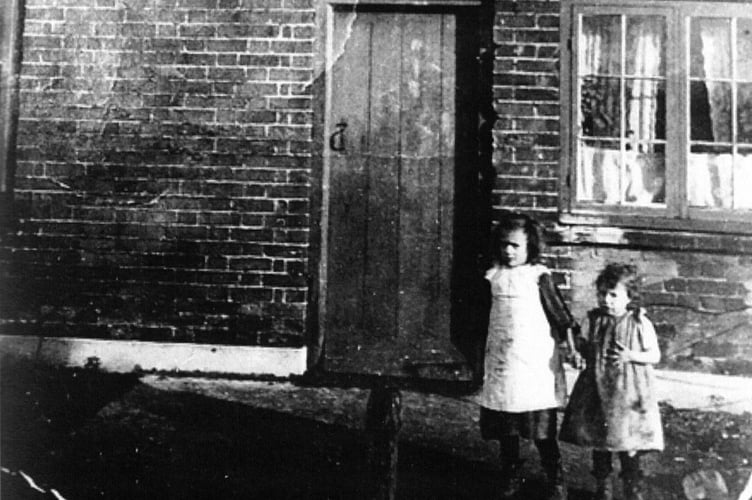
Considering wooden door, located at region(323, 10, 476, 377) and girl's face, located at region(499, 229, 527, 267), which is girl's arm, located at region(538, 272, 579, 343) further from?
wooden door, located at region(323, 10, 476, 377)

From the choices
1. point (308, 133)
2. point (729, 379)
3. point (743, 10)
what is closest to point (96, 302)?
point (308, 133)

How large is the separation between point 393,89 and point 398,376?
2.06 metres

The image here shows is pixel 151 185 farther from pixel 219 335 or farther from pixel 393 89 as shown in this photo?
pixel 393 89

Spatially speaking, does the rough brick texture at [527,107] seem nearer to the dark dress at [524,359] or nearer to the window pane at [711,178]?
the window pane at [711,178]

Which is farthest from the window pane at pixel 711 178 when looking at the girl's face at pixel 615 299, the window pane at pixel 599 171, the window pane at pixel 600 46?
the girl's face at pixel 615 299

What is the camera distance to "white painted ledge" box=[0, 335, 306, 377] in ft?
14.7

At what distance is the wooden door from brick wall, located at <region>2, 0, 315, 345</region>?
0.89ft

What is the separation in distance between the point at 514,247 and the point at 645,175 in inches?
62.2

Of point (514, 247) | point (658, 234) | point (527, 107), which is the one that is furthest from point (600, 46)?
point (514, 247)

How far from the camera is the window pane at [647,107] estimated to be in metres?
4.39

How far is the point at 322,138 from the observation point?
458 cm

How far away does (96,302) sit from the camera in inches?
181

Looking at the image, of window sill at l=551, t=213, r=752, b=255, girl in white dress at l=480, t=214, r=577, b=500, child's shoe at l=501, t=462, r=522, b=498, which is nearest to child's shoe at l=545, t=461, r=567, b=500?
girl in white dress at l=480, t=214, r=577, b=500

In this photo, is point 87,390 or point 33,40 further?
point 33,40
